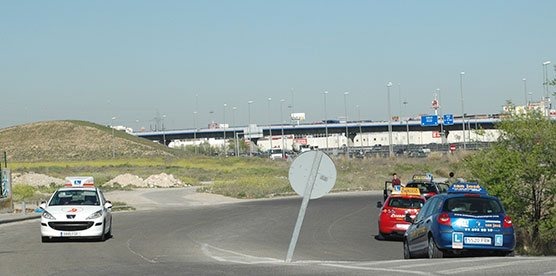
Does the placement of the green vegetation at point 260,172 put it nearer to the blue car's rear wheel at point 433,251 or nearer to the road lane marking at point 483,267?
the blue car's rear wheel at point 433,251

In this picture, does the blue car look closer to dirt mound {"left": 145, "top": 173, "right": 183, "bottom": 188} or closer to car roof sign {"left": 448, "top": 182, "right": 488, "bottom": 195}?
car roof sign {"left": 448, "top": 182, "right": 488, "bottom": 195}

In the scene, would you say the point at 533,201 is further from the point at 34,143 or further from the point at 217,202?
the point at 34,143

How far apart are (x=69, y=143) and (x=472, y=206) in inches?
5602

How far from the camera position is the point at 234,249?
64.9 feet

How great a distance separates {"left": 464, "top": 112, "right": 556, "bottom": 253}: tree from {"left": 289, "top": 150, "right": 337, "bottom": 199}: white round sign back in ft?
35.9

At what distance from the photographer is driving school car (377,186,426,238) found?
2225 centimetres

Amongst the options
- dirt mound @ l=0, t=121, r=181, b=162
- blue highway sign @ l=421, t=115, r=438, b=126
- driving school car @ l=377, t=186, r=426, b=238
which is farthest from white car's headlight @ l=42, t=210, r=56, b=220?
dirt mound @ l=0, t=121, r=181, b=162

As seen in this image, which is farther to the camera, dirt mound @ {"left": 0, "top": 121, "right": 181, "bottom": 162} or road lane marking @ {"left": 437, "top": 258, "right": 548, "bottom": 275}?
dirt mound @ {"left": 0, "top": 121, "right": 181, "bottom": 162}

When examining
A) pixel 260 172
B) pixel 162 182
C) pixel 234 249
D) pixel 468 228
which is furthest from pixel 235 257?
pixel 260 172

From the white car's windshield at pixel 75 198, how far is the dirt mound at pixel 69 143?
11735cm

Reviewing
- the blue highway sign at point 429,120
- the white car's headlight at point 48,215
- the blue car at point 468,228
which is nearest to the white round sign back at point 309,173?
the blue car at point 468,228

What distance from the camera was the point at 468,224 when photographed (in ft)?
47.1

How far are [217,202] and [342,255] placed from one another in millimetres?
27306

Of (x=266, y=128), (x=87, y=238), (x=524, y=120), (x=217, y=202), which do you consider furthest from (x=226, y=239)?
(x=266, y=128)
